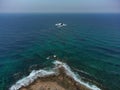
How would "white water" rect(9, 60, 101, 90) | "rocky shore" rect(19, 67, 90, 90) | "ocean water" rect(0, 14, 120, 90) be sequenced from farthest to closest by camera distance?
"ocean water" rect(0, 14, 120, 90) < "white water" rect(9, 60, 101, 90) < "rocky shore" rect(19, 67, 90, 90)

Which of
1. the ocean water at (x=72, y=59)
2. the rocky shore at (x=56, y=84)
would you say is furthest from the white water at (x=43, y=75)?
the ocean water at (x=72, y=59)

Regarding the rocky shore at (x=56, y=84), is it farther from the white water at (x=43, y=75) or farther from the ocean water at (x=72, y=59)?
the ocean water at (x=72, y=59)

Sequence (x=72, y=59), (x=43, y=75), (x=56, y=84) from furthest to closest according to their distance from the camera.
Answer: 1. (x=72, y=59)
2. (x=43, y=75)
3. (x=56, y=84)

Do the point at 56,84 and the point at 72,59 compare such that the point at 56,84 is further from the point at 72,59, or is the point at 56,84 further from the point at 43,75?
the point at 72,59

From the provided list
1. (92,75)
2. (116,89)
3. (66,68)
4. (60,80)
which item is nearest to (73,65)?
(66,68)

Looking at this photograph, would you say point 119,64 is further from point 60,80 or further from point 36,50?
point 36,50

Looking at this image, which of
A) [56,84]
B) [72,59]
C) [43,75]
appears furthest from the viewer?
[72,59]

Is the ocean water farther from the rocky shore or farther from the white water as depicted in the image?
the rocky shore

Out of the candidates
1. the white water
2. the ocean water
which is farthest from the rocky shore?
the ocean water

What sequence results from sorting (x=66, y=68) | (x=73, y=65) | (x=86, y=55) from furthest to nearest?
(x=86, y=55), (x=73, y=65), (x=66, y=68)

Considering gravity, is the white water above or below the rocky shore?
below

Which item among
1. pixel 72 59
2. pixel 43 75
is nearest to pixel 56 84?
pixel 43 75
